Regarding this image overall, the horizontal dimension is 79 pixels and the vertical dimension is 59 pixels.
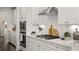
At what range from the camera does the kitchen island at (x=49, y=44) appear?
2.00m

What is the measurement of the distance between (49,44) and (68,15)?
0.52 m

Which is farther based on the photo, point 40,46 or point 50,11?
point 50,11

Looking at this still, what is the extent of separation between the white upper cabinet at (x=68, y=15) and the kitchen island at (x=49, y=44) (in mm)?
310

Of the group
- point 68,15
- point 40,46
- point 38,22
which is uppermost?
point 68,15

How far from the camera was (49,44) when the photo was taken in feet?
6.98

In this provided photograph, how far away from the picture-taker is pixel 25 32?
2.18 meters

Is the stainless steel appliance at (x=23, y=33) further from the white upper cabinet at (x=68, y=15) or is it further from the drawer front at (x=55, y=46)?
the white upper cabinet at (x=68, y=15)

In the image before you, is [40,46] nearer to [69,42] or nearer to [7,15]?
[69,42]

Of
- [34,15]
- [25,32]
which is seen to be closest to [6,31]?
[25,32]

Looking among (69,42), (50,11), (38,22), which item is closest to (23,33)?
(38,22)

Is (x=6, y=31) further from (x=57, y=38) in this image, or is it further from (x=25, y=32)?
(x=57, y=38)
